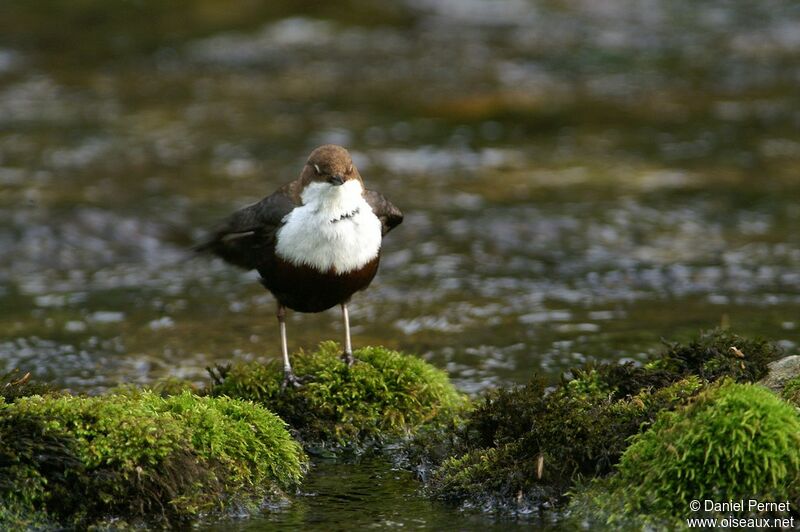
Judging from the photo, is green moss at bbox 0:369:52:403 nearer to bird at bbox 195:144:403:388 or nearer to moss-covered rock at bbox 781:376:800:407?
bird at bbox 195:144:403:388

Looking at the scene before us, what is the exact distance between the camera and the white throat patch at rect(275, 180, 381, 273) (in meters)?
5.05

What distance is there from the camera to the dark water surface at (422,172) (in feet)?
23.4

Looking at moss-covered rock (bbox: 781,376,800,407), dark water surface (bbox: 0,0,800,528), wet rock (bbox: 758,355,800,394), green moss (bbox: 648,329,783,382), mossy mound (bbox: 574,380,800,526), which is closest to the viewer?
mossy mound (bbox: 574,380,800,526)

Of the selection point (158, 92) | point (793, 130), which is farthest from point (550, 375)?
point (158, 92)

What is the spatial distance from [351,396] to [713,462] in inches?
75.2

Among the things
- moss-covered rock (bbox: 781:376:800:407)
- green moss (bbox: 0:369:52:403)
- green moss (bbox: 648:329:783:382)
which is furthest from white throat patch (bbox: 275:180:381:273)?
moss-covered rock (bbox: 781:376:800:407)

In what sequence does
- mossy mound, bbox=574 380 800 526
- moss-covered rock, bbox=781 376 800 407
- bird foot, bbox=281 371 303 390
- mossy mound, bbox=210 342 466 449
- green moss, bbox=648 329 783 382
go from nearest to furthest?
mossy mound, bbox=574 380 800 526, moss-covered rock, bbox=781 376 800 407, green moss, bbox=648 329 783 382, mossy mound, bbox=210 342 466 449, bird foot, bbox=281 371 303 390

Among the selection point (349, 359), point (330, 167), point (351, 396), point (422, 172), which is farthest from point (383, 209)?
point (422, 172)

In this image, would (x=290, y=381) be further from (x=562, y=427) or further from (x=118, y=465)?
(x=562, y=427)

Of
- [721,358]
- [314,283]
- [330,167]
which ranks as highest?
[330,167]

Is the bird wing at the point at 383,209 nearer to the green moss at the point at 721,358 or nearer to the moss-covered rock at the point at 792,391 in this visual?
the green moss at the point at 721,358

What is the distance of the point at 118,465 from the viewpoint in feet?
13.0

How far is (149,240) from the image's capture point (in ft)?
31.5

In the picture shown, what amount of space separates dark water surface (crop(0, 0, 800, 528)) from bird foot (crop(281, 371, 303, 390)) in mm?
592
